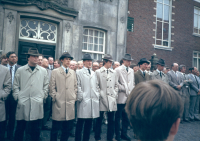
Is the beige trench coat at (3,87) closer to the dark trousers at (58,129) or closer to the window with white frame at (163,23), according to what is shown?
the dark trousers at (58,129)

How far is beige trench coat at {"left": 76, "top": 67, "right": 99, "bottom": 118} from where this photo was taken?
15.0 ft

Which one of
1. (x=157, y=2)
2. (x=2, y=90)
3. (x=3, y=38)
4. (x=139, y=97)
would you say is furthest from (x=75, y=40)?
(x=139, y=97)

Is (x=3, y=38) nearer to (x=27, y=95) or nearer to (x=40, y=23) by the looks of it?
(x=40, y=23)

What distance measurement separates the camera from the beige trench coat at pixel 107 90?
506 cm

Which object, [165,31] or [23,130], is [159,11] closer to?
[165,31]

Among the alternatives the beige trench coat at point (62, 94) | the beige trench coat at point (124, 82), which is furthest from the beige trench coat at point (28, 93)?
the beige trench coat at point (124, 82)

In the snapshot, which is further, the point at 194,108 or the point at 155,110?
the point at 194,108

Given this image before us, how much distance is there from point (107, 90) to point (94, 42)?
5.98 meters

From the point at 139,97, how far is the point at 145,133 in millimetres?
196

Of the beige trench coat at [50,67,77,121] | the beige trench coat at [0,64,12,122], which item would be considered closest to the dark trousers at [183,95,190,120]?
the beige trench coat at [50,67,77,121]

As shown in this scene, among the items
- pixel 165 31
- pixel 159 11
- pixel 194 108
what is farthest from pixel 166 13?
pixel 194 108

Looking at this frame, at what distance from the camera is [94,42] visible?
35.1 ft

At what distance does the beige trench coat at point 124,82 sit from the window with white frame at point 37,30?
203 inches

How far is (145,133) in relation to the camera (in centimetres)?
97
